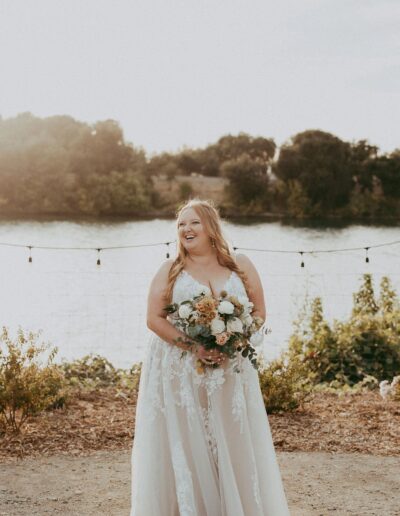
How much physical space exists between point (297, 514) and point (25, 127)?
3622 cm

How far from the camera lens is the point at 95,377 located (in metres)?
9.24

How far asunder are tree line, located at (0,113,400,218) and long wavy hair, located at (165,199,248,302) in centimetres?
2990

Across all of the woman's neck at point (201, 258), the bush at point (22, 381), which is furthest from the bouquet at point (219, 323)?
the bush at point (22, 381)

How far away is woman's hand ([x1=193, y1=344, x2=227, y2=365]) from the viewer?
3.95 meters

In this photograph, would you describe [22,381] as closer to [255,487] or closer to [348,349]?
[255,487]

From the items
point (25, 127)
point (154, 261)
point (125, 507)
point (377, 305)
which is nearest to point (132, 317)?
point (154, 261)

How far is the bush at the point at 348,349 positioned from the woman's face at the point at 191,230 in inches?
218

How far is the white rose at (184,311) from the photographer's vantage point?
3.88 meters

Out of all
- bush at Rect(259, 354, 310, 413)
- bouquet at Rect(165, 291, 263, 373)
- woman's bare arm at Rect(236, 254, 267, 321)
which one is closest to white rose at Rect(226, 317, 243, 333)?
bouquet at Rect(165, 291, 263, 373)

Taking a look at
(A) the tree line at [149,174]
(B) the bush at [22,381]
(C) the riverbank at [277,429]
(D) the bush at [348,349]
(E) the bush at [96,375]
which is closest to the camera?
(C) the riverbank at [277,429]

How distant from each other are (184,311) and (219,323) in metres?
0.22

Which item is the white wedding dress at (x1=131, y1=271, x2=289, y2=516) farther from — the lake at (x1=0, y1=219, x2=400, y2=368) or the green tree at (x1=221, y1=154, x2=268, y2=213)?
the green tree at (x1=221, y1=154, x2=268, y2=213)

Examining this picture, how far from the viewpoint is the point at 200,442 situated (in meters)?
4.12

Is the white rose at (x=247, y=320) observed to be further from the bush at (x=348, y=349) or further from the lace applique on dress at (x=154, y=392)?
the bush at (x=348, y=349)
